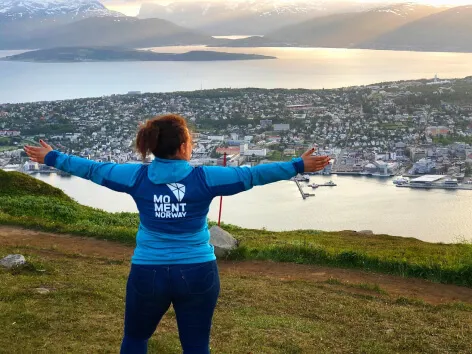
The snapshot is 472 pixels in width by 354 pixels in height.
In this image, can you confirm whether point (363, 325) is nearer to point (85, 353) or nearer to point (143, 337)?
point (85, 353)

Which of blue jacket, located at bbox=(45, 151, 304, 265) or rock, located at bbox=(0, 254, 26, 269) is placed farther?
rock, located at bbox=(0, 254, 26, 269)

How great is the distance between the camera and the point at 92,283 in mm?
5504

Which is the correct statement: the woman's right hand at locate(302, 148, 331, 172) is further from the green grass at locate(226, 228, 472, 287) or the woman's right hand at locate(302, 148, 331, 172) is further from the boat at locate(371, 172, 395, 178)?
the boat at locate(371, 172, 395, 178)

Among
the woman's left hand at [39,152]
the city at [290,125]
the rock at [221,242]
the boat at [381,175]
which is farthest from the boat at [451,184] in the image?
the woman's left hand at [39,152]

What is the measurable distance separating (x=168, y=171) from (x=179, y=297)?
53 centimetres

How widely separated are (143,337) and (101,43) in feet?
555

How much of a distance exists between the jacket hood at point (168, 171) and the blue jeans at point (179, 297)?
365 mm

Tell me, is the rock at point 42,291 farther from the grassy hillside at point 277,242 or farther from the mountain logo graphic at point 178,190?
the grassy hillside at point 277,242

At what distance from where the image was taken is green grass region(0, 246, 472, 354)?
13.3 ft

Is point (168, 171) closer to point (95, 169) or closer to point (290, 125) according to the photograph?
point (95, 169)

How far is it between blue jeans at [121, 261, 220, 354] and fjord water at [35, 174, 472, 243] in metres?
14.1

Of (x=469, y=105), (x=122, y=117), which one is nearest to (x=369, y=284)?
(x=122, y=117)

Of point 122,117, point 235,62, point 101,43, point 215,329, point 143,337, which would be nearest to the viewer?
point 143,337

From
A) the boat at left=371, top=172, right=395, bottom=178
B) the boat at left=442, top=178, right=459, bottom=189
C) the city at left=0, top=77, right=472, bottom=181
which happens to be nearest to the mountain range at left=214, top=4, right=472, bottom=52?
the city at left=0, top=77, right=472, bottom=181
